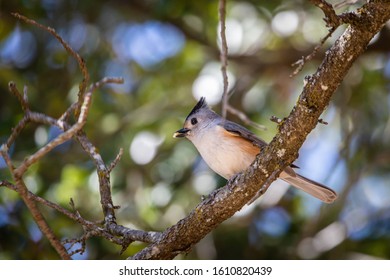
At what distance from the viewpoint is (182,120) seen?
20.6 ft

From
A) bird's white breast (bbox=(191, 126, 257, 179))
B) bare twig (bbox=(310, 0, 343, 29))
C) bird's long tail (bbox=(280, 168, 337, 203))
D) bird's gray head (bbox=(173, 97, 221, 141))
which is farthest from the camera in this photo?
bird's gray head (bbox=(173, 97, 221, 141))

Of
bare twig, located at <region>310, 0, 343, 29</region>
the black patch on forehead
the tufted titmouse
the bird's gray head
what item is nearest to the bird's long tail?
the tufted titmouse

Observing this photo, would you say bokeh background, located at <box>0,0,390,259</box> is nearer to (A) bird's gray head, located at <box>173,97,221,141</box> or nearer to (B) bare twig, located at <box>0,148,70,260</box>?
(A) bird's gray head, located at <box>173,97,221,141</box>

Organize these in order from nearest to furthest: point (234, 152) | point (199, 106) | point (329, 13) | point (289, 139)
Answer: point (329, 13)
point (289, 139)
point (234, 152)
point (199, 106)

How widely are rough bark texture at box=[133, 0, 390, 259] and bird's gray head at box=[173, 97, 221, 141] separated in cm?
160

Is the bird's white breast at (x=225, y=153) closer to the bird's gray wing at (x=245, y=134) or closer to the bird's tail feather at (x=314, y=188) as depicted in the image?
the bird's gray wing at (x=245, y=134)

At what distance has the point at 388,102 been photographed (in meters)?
6.56

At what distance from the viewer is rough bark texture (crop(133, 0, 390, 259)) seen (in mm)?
2867

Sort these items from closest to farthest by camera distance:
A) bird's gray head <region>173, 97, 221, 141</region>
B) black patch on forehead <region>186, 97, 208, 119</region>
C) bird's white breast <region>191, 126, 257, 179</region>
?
bird's white breast <region>191, 126, 257, 179</region>, bird's gray head <region>173, 97, 221, 141</region>, black patch on forehead <region>186, 97, 208, 119</region>

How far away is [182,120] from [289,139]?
331 centimetres

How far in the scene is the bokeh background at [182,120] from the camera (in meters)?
5.77

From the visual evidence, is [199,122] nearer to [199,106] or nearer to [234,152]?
[199,106]

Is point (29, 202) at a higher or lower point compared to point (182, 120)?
lower

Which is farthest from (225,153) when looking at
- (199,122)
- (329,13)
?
(329,13)
